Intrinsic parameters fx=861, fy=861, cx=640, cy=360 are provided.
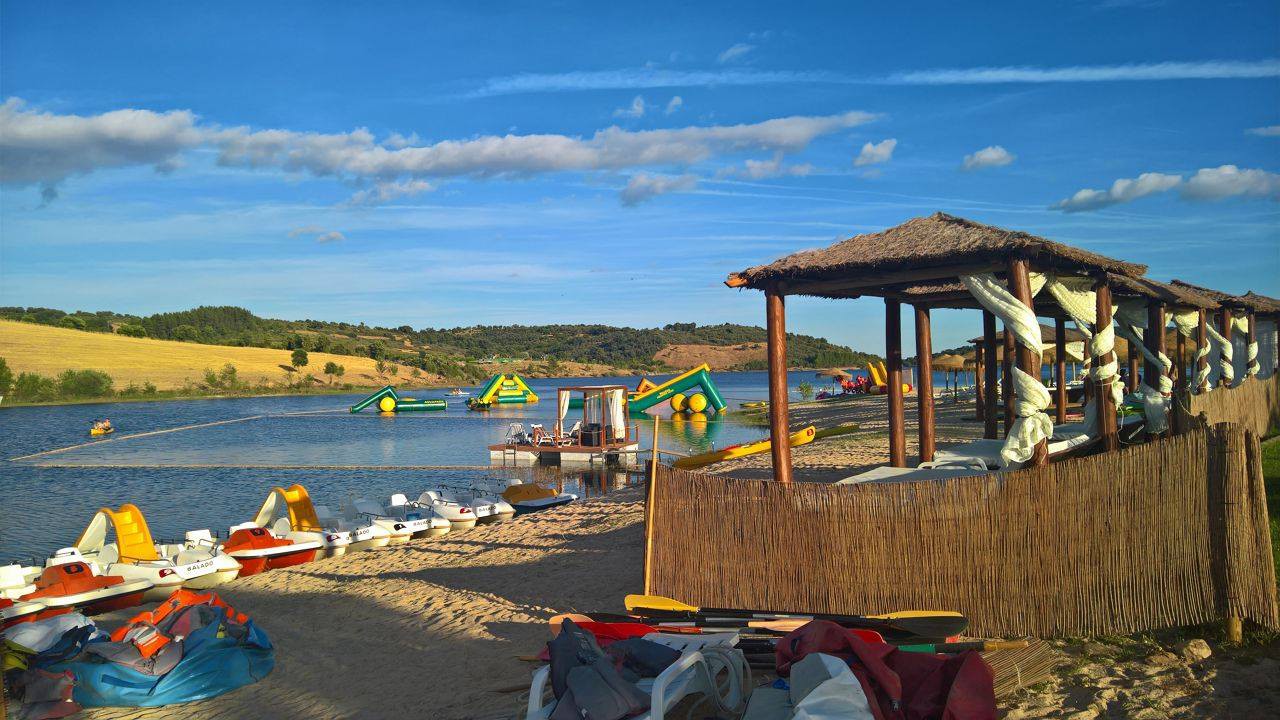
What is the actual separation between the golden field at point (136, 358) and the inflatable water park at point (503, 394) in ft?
104

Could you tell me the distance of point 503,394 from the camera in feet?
192

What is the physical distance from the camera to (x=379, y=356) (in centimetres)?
10269

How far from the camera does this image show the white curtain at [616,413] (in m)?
26.4

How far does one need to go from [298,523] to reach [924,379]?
9.87 m

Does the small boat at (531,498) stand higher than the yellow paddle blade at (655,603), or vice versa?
the yellow paddle blade at (655,603)

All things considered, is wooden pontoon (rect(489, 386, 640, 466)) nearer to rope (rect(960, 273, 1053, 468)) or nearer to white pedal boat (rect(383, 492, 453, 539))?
white pedal boat (rect(383, 492, 453, 539))

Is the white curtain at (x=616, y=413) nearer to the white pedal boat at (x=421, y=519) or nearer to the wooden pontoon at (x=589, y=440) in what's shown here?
the wooden pontoon at (x=589, y=440)

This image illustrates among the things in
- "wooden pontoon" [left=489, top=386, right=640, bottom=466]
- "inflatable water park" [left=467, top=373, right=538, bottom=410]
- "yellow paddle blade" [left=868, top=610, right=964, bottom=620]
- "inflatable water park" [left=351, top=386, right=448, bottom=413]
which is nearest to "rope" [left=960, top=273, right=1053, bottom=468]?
"yellow paddle blade" [left=868, top=610, right=964, bottom=620]

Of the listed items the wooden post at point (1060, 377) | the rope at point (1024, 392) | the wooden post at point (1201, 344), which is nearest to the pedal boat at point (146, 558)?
the rope at point (1024, 392)

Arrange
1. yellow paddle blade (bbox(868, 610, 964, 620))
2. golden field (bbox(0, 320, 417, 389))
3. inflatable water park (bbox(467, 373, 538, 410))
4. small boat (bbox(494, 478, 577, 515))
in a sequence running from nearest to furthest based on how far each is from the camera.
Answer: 1. yellow paddle blade (bbox(868, 610, 964, 620))
2. small boat (bbox(494, 478, 577, 515))
3. inflatable water park (bbox(467, 373, 538, 410))
4. golden field (bbox(0, 320, 417, 389))

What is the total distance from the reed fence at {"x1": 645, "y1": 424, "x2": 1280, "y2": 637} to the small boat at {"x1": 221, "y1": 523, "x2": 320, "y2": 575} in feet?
26.6

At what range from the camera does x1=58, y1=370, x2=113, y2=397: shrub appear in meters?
64.2

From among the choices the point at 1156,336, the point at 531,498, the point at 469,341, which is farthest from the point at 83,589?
the point at 469,341

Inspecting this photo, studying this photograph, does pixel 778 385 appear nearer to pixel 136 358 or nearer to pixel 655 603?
A: pixel 655 603
